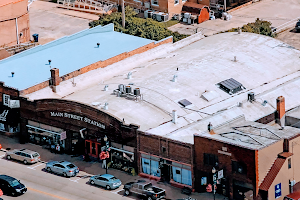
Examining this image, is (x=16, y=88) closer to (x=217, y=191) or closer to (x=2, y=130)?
(x=2, y=130)

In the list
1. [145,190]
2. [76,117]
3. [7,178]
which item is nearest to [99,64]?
[76,117]

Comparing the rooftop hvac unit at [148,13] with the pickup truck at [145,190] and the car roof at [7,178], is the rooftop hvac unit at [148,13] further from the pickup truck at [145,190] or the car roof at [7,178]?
the car roof at [7,178]

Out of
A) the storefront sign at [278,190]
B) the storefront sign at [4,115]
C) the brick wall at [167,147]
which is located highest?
the brick wall at [167,147]

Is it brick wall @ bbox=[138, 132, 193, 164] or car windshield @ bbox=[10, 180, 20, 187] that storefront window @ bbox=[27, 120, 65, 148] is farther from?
brick wall @ bbox=[138, 132, 193, 164]

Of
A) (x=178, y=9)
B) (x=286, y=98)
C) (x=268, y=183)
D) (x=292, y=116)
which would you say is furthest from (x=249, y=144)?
(x=178, y=9)

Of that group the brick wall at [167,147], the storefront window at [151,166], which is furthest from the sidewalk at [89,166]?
the brick wall at [167,147]

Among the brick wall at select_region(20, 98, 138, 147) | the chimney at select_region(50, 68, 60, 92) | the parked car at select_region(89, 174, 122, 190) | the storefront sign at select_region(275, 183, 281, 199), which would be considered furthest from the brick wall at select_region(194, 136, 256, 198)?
the chimney at select_region(50, 68, 60, 92)

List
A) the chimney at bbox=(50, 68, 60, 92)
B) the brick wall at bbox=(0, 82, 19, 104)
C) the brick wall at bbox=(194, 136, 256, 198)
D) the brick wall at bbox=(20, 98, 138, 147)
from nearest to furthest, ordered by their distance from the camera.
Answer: the brick wall at bbox=(194, 136, 256, 198)
the brick wall at bbox=(20, 98, 138, 147)
the brick wall at bbox=(0, 82, 19, 104)
the chimney at bbox=(50, 68, 60, 92)
